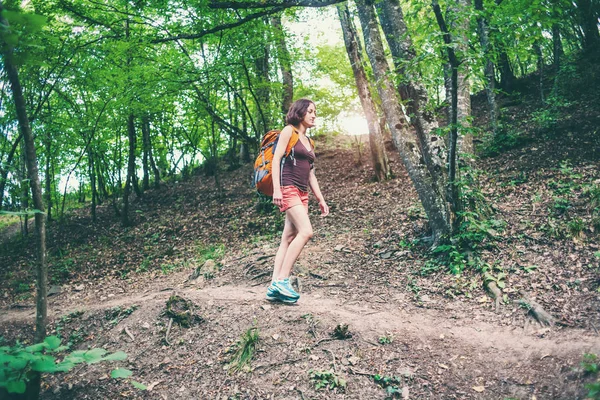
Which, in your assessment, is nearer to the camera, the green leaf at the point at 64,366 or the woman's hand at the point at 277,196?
the green leaf at the point at 64,366

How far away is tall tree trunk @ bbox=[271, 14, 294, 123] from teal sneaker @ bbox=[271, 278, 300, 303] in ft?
22.8

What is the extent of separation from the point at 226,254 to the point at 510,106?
1034 cm

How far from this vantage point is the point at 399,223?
7027 millimetres

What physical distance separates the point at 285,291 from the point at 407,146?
298 centimetres

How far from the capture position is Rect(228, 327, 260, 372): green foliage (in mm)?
3459

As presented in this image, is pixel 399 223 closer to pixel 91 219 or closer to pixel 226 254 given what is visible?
pixel 226 254

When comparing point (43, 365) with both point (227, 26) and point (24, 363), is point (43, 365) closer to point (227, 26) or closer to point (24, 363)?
point (24, 363)

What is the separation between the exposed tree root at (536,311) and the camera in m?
3.39

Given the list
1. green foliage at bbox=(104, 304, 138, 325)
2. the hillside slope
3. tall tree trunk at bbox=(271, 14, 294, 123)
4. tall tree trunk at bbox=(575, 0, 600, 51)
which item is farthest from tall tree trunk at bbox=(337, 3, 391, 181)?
green foliage at bbox=(104, 304, 138, 325)

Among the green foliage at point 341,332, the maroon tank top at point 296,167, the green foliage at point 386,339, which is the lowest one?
the green foliage at point 386,339

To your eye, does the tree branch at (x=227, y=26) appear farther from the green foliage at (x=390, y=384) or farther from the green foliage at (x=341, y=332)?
the green foliage at (x=390, y=384)

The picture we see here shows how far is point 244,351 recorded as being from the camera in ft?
11.7

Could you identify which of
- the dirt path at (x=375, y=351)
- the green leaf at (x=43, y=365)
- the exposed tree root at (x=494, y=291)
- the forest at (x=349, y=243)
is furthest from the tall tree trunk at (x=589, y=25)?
the green leaf at (x=43, y=365)

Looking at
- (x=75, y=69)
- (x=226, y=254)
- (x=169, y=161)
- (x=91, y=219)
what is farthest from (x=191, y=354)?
(x=169, y=161)
